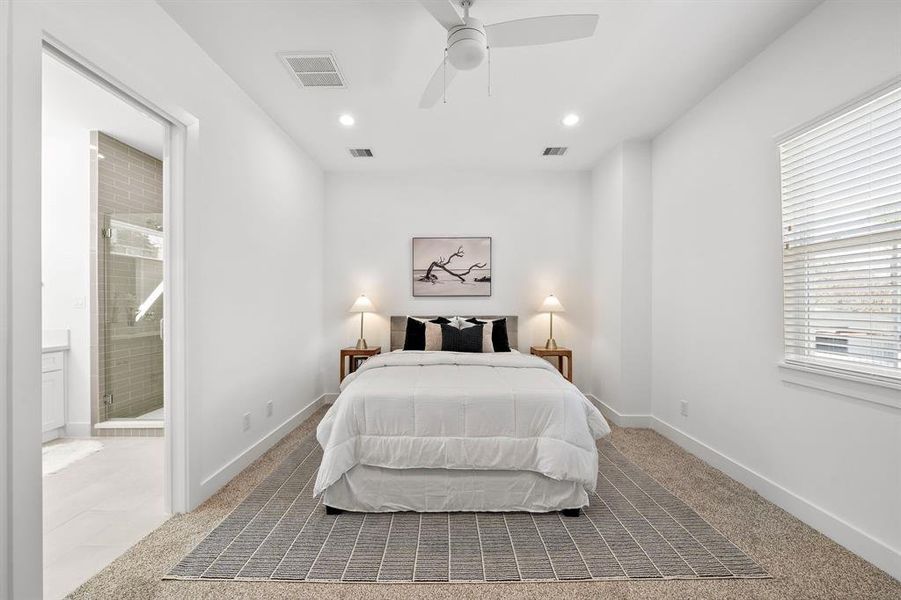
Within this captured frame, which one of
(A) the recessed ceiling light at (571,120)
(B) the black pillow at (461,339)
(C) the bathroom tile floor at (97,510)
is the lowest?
(C) the bathroom tile floor at (97,510)

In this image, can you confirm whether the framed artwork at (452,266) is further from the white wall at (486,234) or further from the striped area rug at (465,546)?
the striped area rug at (465,546)

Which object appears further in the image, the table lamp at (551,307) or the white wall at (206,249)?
the table lamp at (551,307)

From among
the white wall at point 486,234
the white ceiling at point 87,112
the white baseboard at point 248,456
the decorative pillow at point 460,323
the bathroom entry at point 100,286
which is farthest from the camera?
the white wall at point 486,234

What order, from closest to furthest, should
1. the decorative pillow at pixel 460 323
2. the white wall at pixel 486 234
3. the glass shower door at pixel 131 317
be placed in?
the glass shower door at pixel 131 317 < the decorative pillow at pixel 460 323 < the white wall at pixel 486 234

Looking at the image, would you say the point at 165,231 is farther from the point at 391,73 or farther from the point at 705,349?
the point at 705,349

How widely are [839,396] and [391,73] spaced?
10.1 ft

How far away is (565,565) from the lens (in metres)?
1.88

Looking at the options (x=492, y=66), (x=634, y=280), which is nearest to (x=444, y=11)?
(x=492, y=66)

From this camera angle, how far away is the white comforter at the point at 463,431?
2.30 meters

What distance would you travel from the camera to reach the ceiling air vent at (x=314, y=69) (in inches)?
100

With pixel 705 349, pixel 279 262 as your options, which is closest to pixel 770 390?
pixel 705 349

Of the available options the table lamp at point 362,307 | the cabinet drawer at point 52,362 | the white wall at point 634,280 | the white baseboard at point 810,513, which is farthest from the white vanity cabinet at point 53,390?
the white baseboard at point 810,513

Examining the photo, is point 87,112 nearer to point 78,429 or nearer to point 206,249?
point 206,249

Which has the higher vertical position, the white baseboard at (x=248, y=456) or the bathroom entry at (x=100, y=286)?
the bathroom entry at (x=100, y=286)
